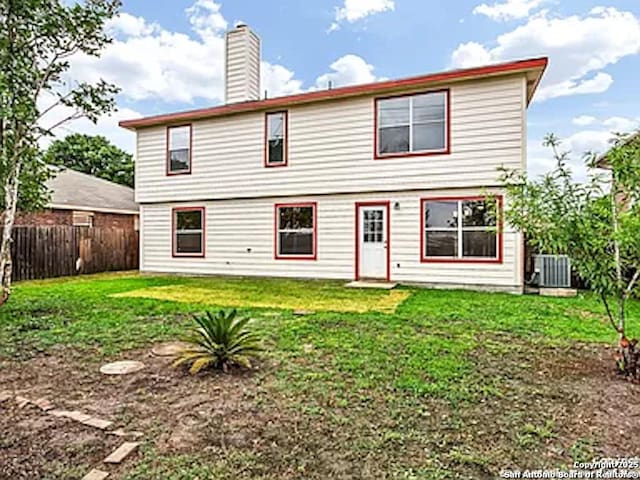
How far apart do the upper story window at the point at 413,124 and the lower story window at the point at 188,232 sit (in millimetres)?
5933

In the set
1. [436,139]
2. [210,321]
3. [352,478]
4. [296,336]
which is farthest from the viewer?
[436,139]

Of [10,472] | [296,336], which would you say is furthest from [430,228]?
[10,472]

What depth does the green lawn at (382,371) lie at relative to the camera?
242 centimetres

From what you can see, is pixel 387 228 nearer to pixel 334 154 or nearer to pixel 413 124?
pixel 334 154

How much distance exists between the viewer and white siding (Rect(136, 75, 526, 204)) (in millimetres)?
9320

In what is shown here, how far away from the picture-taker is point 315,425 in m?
2.84

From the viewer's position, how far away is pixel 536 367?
13.4 feet

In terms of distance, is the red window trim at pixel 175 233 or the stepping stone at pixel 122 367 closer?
the stepping stone at pixel 122 367

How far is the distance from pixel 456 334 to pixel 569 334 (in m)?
1.51

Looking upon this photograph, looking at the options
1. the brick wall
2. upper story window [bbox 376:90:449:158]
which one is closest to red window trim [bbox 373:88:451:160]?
upper story window [bbox 376:90:449:158]

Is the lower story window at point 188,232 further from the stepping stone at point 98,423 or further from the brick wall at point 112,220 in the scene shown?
the stepping stone at point 98,423

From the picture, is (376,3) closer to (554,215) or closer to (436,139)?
(436,139)

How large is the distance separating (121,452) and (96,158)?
3421 cm

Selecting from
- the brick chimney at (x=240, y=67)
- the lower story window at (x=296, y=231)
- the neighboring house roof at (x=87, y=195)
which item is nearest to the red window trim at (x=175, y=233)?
the lower story window at (x=296, y=231)
